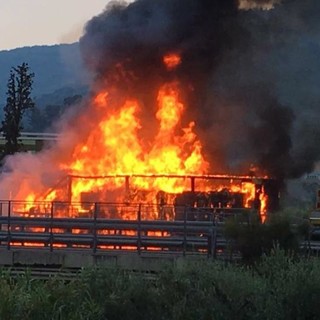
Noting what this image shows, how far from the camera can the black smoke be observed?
35.0 m

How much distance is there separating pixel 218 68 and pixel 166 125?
14.8 feet

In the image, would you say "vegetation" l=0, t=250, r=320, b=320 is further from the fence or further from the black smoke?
the black smoke

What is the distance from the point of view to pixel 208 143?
36094mm

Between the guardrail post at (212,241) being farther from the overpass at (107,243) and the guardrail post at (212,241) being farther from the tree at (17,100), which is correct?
the tree at (17,100)

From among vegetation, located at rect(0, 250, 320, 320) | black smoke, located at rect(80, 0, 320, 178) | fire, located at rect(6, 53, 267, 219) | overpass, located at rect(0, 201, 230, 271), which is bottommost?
vegetation, located at rect(0, 250, 320, 320)

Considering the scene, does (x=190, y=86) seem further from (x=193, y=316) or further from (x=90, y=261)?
(x=193, y=316)

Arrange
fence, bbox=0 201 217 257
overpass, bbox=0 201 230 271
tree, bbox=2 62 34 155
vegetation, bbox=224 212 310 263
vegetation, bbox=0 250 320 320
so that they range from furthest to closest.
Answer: tree, bbox=2 62 34 155, fence, bbox=0 201 217 257, overpass, bbox=0 201 230 271, vegetation, bbox=224 212 310 263, vegetation, bbox=0 250 320 320

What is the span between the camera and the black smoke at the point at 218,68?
35.0 metres

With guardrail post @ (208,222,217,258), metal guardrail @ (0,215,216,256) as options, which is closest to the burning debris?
metal guardrail @ (0,215,216,256)

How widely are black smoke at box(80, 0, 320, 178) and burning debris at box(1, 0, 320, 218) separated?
0.17 ft

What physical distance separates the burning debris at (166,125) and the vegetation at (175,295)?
18.5m

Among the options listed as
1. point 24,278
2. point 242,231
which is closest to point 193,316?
point 24,278

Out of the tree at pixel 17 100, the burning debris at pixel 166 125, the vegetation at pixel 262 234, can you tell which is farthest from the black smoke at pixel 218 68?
the vegetation at pixel 262 234

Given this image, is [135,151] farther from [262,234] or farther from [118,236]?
[262,234]
